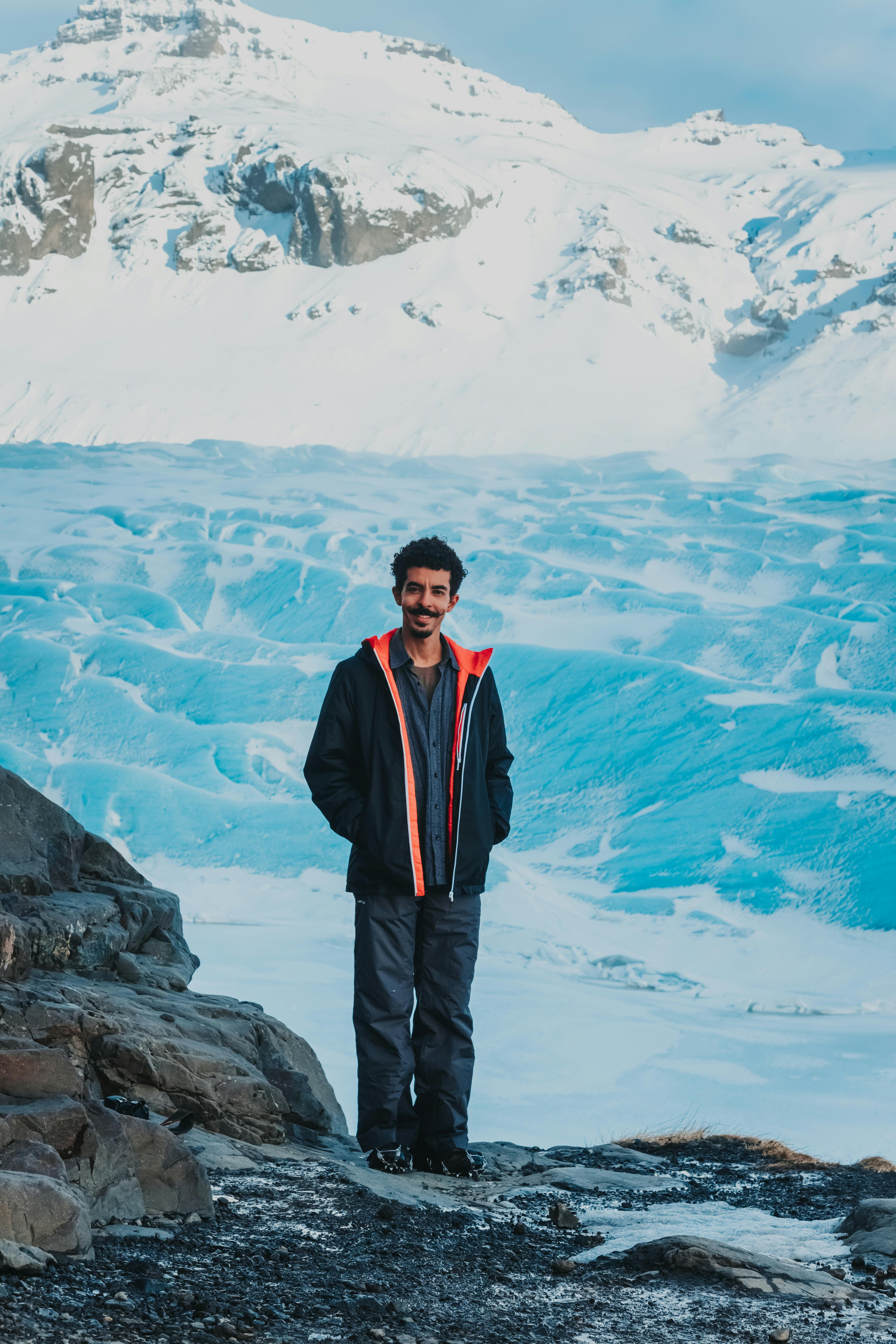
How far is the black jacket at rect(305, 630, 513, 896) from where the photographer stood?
247cm

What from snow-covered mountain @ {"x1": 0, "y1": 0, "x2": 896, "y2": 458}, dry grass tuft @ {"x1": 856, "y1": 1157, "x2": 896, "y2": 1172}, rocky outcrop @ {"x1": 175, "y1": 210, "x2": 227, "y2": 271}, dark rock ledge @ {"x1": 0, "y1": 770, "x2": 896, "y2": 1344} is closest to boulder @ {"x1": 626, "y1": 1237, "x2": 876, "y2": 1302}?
dark rock ledge @ {"x1": 0, "y1": 770, "x2": 896, "y2": 1344}

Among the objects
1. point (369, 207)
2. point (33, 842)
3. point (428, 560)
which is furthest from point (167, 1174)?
point (369, 207)

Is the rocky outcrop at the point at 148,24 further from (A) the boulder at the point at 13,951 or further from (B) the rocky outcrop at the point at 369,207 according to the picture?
(A) the boulder at the point at 13,951

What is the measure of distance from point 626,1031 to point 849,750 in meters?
5.15

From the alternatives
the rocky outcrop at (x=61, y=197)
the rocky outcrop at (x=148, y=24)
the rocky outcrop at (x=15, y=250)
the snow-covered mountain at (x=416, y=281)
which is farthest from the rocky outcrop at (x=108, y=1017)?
the rocky outcrop at (x=148, y=24)

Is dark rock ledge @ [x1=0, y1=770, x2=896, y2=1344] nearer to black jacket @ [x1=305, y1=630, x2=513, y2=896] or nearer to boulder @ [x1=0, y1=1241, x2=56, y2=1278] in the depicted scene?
boulder @ [x1=0, y1=1241, x2=56, y2=1278]

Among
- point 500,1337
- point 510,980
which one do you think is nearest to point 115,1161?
point 500,1337

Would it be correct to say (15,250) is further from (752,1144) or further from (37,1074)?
(37,1074)

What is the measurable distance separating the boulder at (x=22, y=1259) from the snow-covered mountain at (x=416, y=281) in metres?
24.4

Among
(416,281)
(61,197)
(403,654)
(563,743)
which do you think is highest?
(61,197)

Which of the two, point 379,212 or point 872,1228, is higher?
point 379,212

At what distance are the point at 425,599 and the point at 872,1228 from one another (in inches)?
60.2

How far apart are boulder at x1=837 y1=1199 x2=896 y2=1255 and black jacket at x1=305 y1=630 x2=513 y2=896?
3.26 ft

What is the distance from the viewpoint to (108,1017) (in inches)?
100.0
